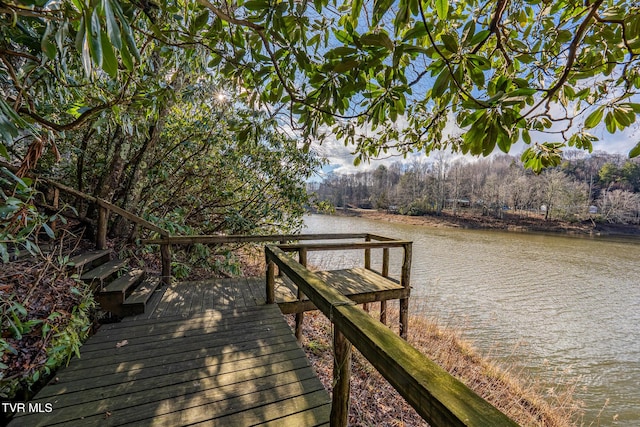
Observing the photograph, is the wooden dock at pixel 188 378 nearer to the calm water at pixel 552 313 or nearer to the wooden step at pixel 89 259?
the wooden step at pixel 89 259

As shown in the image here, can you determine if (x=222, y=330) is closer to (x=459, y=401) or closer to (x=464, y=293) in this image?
(x=459, y=401)

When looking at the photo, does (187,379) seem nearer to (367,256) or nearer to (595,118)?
(595,118)

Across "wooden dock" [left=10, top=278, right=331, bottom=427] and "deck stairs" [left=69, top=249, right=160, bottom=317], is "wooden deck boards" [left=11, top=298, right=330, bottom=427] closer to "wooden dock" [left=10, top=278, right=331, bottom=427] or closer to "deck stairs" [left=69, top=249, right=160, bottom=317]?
"wooden dock" [left=10, top=278, right=331, bottom=427]

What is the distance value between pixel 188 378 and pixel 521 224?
35890mm

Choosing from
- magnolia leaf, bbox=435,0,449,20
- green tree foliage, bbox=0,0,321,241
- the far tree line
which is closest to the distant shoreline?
the far tree line

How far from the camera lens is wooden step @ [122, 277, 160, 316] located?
2738 millimetres

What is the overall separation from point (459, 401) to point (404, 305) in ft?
12.4

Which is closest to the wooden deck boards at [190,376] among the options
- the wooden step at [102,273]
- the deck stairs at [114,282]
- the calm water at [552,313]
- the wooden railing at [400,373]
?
the deck stairs at [114,282]

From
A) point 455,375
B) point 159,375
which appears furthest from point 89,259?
point 455,375

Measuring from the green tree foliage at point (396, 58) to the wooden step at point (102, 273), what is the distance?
5.01 ft

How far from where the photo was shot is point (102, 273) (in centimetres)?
294

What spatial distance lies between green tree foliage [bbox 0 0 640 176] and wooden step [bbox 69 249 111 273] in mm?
1470

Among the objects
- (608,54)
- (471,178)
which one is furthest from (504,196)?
(608,54)

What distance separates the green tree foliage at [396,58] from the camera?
910 mm
